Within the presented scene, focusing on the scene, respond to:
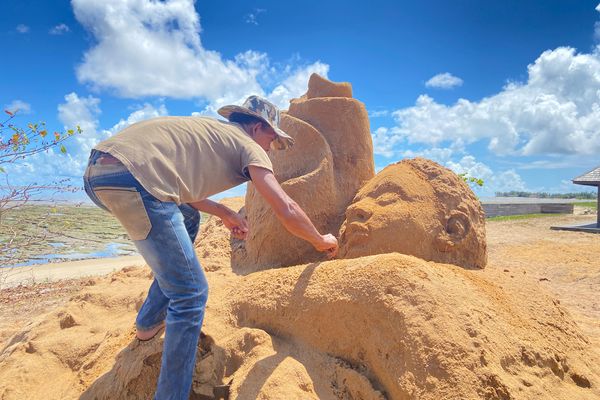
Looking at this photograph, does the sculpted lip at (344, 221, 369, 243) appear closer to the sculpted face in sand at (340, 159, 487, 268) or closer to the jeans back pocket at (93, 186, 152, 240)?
the sculpted face in sand at (340, 159, 487, 268)

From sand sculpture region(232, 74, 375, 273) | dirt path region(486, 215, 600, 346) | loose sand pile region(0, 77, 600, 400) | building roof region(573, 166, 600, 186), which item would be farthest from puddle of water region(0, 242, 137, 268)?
building roof region(573, 166, 600, 186)

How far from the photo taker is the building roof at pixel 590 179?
13.0 meters

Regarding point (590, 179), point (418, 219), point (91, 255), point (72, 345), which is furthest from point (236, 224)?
point (590, 179)

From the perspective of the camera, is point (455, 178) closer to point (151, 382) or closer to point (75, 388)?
point (151, 382)

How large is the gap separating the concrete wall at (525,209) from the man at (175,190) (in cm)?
1903

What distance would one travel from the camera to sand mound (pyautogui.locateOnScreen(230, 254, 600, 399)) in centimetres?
192

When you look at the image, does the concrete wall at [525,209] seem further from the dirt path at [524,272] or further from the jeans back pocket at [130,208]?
the jeans back pocket at [130,208]

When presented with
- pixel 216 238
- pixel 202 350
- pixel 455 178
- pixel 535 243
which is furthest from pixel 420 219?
pixel 535 243

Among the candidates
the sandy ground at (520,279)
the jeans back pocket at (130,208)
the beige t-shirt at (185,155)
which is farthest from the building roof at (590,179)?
the jeans back pocket at (130,208)

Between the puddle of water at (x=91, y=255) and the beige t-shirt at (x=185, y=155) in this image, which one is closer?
the beige t-shirt at (x=185, y=155)

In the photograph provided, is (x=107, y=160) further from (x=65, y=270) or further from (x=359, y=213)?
(x=65, y=270)

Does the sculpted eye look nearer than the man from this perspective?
No

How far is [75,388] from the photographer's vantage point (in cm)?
268

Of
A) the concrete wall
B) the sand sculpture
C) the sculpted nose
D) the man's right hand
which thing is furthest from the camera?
the concrete wall
